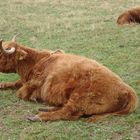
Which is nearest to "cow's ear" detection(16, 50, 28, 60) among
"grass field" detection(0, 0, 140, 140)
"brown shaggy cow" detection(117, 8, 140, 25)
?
"grass field" detection(0, 0, 140, 140)

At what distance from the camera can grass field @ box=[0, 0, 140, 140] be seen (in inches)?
234

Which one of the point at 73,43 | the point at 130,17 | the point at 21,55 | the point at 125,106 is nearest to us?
the point at 125,106

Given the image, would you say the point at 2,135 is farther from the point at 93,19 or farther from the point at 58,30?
the point at 93,19

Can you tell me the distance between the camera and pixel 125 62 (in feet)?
30.6

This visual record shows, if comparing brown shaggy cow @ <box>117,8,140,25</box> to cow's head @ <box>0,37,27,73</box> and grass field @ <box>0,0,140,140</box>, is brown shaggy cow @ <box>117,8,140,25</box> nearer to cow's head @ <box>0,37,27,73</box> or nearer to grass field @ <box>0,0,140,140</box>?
grass field @ <box>0,0,140,140</box>

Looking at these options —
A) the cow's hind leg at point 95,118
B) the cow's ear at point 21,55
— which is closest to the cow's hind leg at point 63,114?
the cow's hind leg at point 95,118

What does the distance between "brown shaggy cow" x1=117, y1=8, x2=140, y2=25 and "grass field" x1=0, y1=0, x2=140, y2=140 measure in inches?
10.9

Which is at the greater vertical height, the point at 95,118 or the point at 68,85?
the point at 68,85

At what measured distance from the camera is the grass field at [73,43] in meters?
5.94

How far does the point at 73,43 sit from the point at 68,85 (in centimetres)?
491

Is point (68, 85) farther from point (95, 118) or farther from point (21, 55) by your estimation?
point (21, 55)

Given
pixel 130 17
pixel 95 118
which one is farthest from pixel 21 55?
pixel 130 17

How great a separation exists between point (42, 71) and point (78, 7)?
10.6 metres

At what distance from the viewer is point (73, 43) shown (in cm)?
1120
